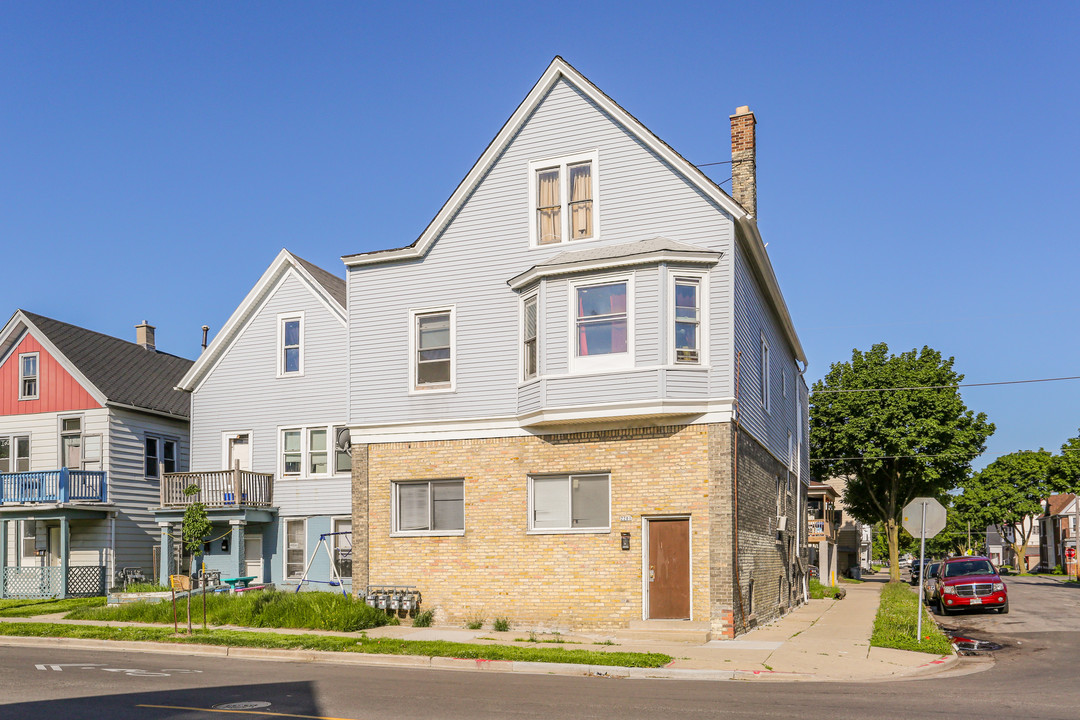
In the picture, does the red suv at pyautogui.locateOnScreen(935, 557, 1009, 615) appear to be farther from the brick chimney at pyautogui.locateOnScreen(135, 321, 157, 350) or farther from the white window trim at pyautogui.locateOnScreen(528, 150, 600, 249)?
the brick chimney at pyautogui.locateOnScreen(135, 321, 157, 350)

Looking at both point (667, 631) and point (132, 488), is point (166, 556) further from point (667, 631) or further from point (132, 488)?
point (667, 631)

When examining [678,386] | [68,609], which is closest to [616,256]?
[678,386]

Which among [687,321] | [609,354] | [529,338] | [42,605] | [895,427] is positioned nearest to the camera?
[687,321]

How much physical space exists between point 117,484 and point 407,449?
1577cm

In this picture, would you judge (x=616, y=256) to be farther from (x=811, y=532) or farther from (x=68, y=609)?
(x=811, y=532)

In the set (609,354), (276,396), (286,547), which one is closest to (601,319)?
(609,354)

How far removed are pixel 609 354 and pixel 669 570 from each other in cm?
445

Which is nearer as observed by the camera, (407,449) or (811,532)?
(407,449)

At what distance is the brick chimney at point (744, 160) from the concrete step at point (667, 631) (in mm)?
9336

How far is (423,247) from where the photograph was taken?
21984 mm

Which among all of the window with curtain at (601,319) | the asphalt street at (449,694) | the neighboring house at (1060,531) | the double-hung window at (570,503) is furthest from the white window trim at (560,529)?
the neighboring house at (1060,531)

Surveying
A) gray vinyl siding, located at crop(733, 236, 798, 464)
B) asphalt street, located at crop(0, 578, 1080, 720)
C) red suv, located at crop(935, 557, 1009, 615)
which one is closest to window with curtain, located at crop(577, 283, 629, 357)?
gray vinyl siding, located at crop(733, 236, 798, 464)

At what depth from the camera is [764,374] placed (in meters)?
24.1

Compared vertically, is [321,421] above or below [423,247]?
below
